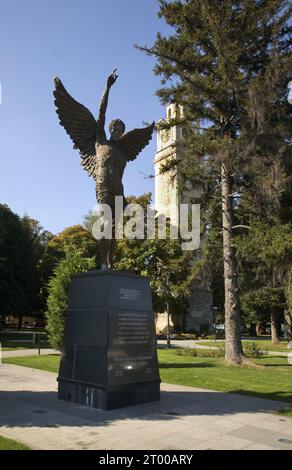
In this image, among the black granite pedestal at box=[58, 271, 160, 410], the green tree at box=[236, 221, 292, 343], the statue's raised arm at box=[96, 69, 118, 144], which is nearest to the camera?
the black granite pedestal at box=[58, 271, 160, 410]

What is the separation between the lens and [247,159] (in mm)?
16125

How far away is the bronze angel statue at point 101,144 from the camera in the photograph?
984 centimetres

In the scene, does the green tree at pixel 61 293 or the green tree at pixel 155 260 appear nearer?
the green tree at pixel 61 293

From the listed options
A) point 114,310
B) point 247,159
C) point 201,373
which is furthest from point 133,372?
point 247,159

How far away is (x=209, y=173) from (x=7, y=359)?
448 inches

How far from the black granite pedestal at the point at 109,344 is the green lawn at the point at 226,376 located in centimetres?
328

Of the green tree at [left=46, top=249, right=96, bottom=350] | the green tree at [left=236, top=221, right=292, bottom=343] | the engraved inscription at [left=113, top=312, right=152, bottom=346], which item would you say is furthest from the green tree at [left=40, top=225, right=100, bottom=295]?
the engraved inscription at [left=113, top=312, right=152, bottom=346]

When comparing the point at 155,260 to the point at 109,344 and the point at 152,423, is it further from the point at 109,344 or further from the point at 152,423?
the point at 152,423

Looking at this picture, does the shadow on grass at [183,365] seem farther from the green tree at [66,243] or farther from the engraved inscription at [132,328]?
the green tree at [66,243]

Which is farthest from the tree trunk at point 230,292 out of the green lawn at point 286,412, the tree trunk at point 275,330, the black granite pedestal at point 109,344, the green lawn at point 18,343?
the tree trunk at point 275,330

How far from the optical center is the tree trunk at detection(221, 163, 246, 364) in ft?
58.0

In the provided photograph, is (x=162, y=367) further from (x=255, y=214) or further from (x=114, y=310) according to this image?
(x=114, y=310)

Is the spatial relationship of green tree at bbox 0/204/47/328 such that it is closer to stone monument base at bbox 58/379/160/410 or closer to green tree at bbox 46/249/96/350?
green tree at bbox 46/249/96/350

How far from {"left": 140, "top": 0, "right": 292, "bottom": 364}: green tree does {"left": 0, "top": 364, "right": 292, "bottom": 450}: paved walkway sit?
342 inches
